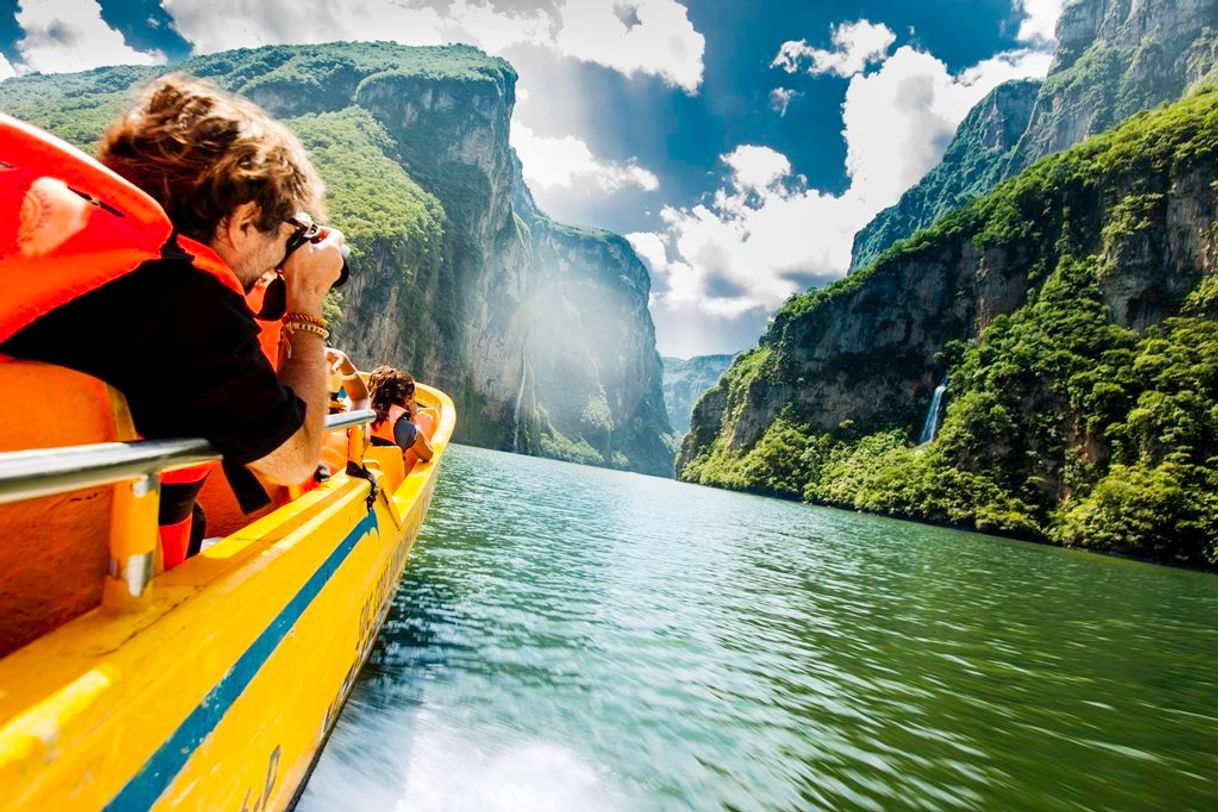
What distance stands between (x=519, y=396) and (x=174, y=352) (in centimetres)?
12754

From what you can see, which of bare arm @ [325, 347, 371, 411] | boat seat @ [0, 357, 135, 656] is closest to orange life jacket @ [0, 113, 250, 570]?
boat seat @ [0, 357, 135, 656]

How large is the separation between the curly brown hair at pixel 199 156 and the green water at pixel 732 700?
256cm

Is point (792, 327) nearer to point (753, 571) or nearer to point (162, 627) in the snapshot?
point (753, 571)

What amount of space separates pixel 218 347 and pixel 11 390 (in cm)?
31

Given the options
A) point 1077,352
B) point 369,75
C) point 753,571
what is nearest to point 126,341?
point 753,571

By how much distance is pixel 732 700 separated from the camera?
4.30 metres

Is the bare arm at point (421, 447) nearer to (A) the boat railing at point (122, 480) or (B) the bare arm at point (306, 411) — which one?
(B) the bare arm at point (306, 411)

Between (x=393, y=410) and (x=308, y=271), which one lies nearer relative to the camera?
(x=308, y=271)

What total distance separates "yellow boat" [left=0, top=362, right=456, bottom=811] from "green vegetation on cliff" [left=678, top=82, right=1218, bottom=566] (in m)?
45.5

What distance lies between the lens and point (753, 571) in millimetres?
9961

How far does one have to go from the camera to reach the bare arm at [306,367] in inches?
58.9

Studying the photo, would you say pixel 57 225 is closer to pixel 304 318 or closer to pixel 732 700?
pixel 304 318

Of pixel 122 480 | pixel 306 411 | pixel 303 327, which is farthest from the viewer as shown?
pixel 303 327

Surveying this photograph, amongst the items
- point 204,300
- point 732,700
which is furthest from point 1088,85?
point 204,300
